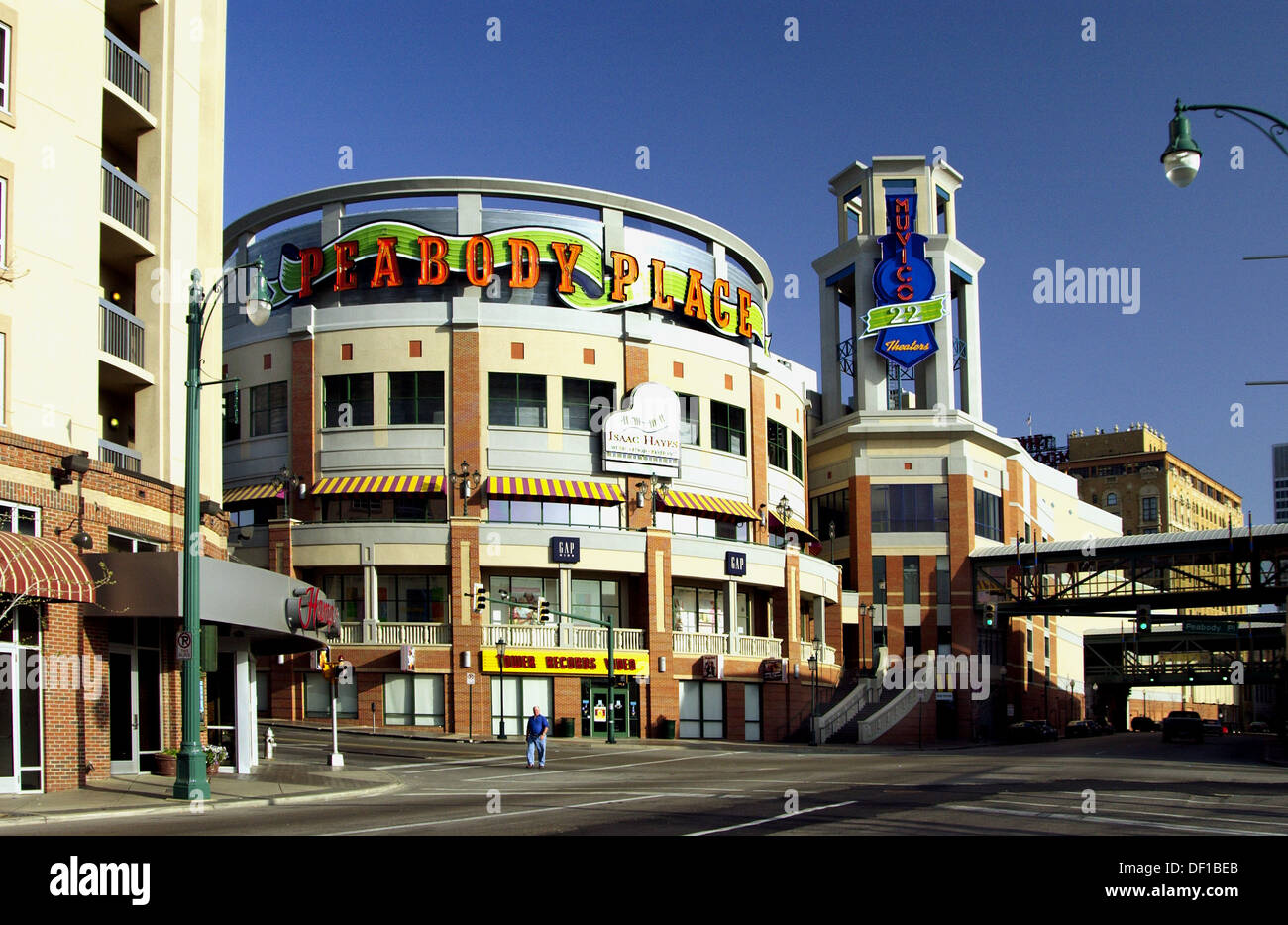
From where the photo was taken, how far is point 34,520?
2491 cm

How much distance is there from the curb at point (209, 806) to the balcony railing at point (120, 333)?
1042 cm

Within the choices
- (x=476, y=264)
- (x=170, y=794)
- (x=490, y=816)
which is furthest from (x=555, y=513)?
(x=490, y=816)

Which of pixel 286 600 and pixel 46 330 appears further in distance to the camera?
pixel 286 600

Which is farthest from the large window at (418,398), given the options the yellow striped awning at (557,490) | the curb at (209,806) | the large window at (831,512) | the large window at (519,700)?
the curb at (209,806)

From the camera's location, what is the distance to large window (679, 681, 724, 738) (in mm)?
62688

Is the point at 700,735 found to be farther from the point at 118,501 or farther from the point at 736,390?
the point at 118,501

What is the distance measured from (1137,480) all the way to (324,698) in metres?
136

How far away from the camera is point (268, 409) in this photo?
64.1 metres

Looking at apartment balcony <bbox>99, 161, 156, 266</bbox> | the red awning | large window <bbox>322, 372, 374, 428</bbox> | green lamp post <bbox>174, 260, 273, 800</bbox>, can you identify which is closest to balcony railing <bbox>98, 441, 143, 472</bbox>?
apartment balcony <bbox>99, 161, 156, 266</bbox>

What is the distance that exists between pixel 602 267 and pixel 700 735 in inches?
890

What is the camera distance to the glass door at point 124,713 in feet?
91.9

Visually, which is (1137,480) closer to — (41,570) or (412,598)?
(412,598)
